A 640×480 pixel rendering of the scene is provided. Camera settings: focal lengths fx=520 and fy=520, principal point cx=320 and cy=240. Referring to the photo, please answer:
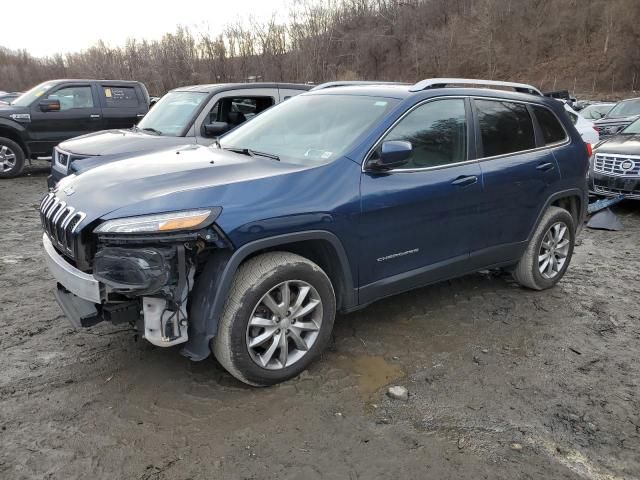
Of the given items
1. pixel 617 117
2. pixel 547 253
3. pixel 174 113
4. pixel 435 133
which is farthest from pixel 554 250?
pixel 617 117

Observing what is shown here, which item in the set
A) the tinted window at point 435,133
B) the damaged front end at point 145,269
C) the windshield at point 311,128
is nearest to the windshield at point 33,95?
the windshield at point 311,128

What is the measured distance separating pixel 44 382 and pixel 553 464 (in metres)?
2.99

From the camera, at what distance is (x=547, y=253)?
4.90 metres

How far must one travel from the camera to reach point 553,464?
2625mm

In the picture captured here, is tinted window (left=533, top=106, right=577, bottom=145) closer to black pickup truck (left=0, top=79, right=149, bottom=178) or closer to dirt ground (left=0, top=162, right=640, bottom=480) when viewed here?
dirt ground (left=0, top=162, right=640, bottom=480)

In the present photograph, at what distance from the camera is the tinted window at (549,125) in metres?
4.71

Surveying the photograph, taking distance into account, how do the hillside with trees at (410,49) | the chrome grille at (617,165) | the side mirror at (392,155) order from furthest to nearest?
the hillside with trees at (410,49), the chrome grille at (617,165), the side mirror at (392,155)

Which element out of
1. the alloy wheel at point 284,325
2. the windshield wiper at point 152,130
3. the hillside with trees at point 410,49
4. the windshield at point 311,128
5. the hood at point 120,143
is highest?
the hillside with trees at point 410,49

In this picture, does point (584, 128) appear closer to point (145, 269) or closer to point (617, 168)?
point (617, 168)

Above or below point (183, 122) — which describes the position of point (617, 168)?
below

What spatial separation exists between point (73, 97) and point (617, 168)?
10405mm

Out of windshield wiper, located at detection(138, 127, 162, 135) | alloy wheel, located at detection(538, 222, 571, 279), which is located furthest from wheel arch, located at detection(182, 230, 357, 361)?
windshield wiper, located at detection(138, 127, 162, 135)

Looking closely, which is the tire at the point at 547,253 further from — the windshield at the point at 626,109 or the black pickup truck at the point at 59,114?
the windshield at the point at 626,109

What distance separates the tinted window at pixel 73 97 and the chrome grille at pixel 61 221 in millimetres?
8573
